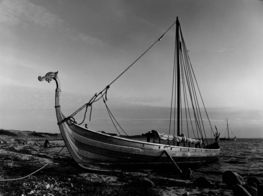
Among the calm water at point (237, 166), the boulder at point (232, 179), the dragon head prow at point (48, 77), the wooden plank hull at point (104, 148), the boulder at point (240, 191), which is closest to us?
the boulder at point (240, 191)

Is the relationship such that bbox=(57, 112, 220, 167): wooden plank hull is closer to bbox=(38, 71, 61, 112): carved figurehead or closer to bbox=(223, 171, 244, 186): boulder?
bbox=(38, 71, 61, 112): carved figurehead

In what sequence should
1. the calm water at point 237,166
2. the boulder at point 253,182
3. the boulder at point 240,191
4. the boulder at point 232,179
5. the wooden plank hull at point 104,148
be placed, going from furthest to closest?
the calm water at point 237,166, the boulder at point 232,179, the boulder at point 253,182, the wooden plank hull at point 104,148, the boulder at point 240,191

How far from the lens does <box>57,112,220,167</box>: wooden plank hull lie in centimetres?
1545

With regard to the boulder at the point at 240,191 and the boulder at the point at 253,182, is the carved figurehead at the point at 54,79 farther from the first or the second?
the boulder at the point at 253,182

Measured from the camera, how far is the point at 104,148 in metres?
16.4

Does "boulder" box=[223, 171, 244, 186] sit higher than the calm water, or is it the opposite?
"boulder" box=[223, 171, 244, 186]

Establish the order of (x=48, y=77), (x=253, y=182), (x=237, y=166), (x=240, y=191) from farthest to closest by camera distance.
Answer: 1. (x=237, y=166)
2. (x=253, y=182)
3. (x=48, y=77)
4. (x=240, y=191)

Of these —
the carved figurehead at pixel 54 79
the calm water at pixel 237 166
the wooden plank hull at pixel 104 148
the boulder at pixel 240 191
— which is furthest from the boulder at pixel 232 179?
the carved figurehead at pixel 54 79

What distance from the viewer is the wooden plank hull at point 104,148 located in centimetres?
1545

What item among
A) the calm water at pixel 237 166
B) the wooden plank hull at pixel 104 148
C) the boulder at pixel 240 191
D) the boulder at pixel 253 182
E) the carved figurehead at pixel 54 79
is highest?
the carved figurehead at pixel 54 79

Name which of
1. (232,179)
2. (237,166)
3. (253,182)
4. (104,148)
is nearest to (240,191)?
(253,182)

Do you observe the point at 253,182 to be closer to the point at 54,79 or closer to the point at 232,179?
the point at 232,179

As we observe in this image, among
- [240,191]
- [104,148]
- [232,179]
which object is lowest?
[232,179]

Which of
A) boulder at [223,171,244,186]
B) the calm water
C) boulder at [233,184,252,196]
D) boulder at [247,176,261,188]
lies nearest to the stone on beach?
boulder at [233,184,252,196]
